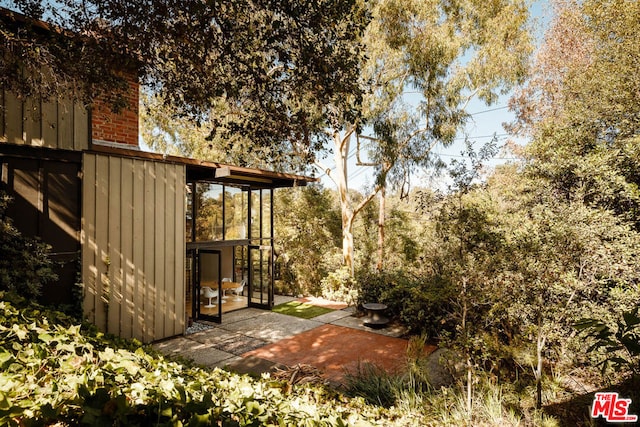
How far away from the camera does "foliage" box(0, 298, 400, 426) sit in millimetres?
1312

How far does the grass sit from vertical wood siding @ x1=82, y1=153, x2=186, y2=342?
126 inches

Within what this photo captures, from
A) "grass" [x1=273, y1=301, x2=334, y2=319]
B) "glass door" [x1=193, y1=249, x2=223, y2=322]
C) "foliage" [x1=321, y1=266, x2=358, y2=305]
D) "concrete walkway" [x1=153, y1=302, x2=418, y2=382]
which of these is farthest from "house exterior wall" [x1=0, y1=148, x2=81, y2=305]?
"foliage" [x1=321, y1=266, x2=358, y2=305]

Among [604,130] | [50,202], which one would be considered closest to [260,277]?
[50,202]

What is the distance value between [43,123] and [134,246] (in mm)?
2368

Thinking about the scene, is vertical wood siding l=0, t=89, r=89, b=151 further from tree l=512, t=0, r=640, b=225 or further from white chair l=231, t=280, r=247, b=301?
tree l=512, t=0, r=640, b=225

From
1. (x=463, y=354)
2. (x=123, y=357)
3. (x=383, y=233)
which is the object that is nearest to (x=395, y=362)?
(x=463, y=354)

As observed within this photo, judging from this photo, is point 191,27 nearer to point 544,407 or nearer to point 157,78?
point 157,78

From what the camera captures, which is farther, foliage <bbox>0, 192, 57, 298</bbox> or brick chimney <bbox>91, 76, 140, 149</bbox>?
brick chimney <bbox>91, 76, 140, 149</bbox>

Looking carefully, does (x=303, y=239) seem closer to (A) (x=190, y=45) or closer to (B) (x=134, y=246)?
(B) (x=134, y=246)

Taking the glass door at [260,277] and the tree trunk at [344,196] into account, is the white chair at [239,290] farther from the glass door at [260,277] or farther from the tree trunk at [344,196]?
the tree trunk at [344,196]

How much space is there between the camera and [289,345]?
6895mm

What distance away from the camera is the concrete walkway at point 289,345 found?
5918mm

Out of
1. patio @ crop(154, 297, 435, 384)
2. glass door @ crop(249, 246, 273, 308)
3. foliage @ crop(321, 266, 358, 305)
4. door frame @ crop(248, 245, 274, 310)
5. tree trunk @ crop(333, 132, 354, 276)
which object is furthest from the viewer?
tree trunk @ crop(333, 132, 354, 276)

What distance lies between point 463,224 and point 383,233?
813 cm
